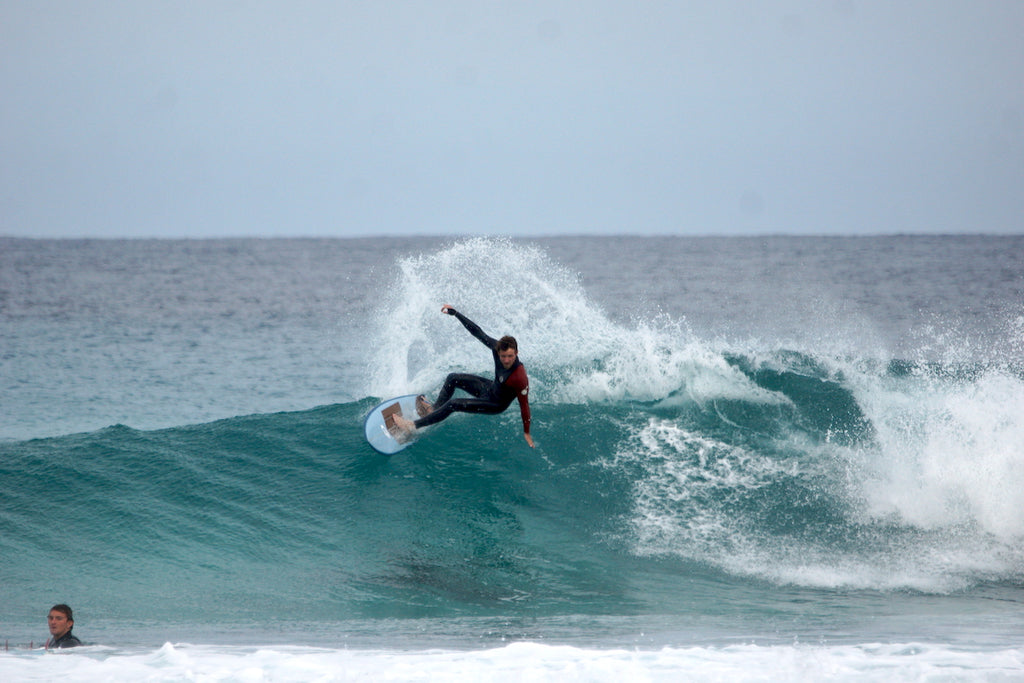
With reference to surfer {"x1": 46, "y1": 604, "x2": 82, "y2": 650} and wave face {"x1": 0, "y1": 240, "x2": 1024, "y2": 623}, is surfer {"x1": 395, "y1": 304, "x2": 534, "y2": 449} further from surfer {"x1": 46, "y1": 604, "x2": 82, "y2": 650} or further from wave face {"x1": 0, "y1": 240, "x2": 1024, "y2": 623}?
surfer {"x1": 46, "y1": 604, "x2": 82, "y2": 650}

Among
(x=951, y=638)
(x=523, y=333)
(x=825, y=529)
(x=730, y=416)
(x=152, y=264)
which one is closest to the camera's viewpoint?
(x=951, y=638)

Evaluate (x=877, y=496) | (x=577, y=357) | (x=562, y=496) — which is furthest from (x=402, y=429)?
(x=877, y=496)

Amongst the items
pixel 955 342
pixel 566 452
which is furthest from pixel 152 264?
pixel 566 452

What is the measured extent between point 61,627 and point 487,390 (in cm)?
436

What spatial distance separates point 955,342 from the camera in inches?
1065

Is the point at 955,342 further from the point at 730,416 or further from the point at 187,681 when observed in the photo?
the point at 187,681

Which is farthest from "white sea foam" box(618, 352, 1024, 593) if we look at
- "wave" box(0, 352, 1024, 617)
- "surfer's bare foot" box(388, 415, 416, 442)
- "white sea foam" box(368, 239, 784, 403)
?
"surfer's bare foot" box(388, 415, 416, 442)

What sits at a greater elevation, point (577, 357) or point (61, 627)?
point (577, 357)

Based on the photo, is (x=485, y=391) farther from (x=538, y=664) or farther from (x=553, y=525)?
(x=538, y=664)

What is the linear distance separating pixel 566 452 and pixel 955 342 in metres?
21.5

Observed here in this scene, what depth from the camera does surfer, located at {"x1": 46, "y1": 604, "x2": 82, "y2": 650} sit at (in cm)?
579

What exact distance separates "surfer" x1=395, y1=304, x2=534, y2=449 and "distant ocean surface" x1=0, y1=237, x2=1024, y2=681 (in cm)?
108

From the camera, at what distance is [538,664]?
5.54m

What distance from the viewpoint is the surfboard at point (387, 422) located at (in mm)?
9938
